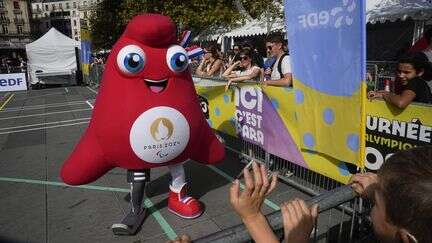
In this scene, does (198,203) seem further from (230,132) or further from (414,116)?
(414,116)

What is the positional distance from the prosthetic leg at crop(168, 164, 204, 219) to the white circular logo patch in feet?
1.69

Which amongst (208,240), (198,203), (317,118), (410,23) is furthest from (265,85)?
(410,23)

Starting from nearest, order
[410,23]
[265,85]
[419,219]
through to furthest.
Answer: [419,219], [265,85], [410,23]

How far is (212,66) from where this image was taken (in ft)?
25.9

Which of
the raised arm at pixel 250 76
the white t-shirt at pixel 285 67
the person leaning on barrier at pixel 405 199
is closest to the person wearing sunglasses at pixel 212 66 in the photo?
the raised arm at pixel 250 76

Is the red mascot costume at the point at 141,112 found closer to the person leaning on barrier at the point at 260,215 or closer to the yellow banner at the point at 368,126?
the yellow banner at the point at 368,126

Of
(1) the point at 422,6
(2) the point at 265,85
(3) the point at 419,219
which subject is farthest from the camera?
(1) the point at 422,6

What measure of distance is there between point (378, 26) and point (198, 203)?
431 inches

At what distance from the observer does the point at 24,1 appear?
100062 millimetres

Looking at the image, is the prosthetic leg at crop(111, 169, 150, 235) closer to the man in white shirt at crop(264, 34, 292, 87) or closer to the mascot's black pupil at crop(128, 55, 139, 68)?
the mascot's black pupil at crop(128, 55, 139, 68)

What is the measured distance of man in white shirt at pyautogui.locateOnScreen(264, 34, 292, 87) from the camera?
4.68 metres

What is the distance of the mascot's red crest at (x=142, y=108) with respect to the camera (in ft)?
11.2

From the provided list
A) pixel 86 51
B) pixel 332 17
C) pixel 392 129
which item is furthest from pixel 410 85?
pixel 86 51

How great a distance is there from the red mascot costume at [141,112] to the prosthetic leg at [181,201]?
0.30 meters
